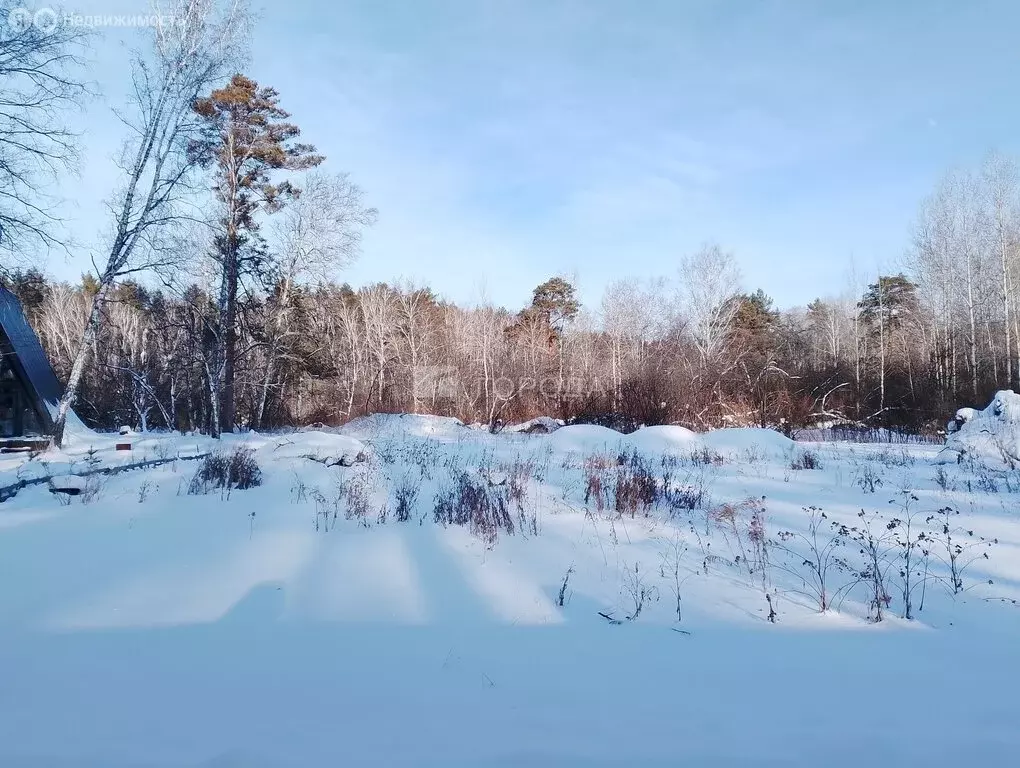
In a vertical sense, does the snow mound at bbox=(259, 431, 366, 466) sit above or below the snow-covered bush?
above

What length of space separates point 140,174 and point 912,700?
1708 cm

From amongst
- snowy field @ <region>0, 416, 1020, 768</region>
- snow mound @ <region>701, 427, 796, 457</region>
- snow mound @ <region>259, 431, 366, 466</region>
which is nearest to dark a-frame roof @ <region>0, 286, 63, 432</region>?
snow mound @ <region>259, 431, 366, 466</region>

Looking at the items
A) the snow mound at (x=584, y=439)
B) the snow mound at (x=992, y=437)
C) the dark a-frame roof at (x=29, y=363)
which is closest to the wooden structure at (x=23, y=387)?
the dark a-frame roof at (x=29, y=363)

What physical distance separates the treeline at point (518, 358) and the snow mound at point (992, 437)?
8736mm

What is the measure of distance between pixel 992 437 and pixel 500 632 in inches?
438

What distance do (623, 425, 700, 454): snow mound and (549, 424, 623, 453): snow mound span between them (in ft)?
1.56

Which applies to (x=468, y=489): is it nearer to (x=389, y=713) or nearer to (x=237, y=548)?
(x=237, y=548)

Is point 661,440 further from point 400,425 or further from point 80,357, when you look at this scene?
point 80,357

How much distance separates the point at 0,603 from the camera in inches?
148

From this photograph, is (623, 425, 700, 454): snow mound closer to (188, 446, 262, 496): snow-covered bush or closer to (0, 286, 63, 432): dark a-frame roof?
(188, 446, 262, 496): snow-covered bush

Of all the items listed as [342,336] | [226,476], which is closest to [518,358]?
[342,336]

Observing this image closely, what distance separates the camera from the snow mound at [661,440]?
1372cm

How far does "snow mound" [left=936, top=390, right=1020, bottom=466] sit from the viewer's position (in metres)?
9.80

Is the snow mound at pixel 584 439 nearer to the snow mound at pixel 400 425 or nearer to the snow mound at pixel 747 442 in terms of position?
the snow mound at pixel 747 442
